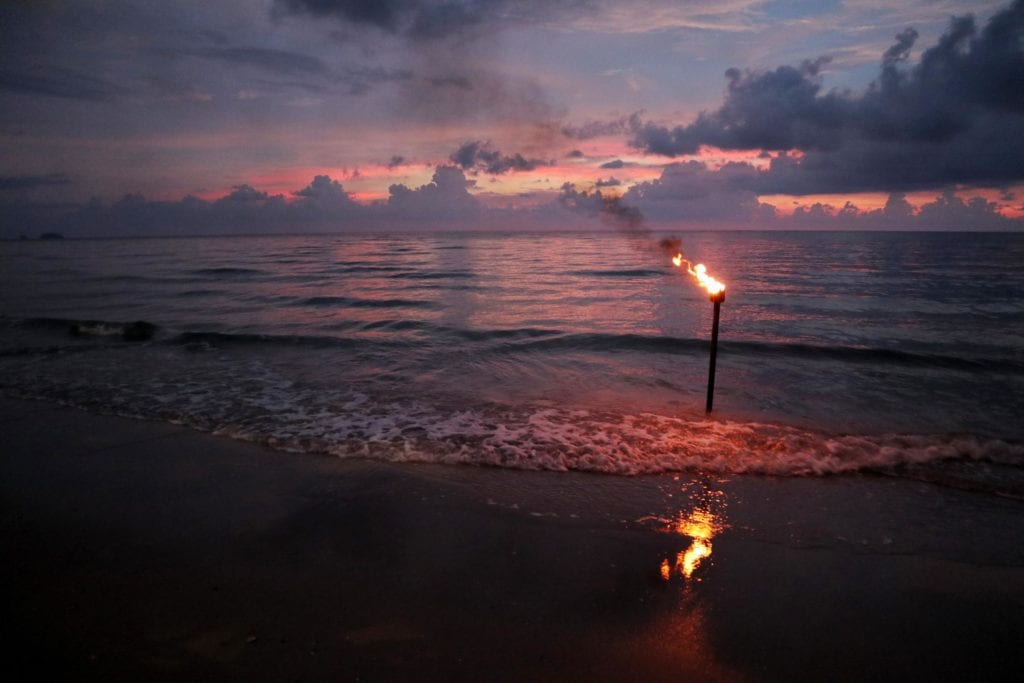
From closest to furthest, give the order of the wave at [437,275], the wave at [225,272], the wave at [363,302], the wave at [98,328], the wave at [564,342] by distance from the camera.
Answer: the wave at [564,342], the wave at [98,328], the wave at [363,302], the wave at [437,275], the wave at [225,272]

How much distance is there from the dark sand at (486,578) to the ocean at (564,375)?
1.17 m

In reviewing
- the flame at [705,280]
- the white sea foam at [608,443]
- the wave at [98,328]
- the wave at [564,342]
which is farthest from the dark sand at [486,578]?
the wave at [98,328]

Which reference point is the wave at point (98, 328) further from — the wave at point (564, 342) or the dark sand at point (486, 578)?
Result: the dark sand at point (486, 578)

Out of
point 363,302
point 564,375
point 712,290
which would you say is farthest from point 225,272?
point 712,290

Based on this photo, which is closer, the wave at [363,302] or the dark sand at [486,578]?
the dark sand at [486,578]

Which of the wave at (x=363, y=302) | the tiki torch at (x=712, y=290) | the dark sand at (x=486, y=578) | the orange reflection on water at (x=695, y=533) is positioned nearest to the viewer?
the dark sand at (x=486, y=578)

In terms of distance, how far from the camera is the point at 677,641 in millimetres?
3729

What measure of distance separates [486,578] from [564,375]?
861cm

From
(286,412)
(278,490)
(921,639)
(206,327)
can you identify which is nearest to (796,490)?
(921,639)

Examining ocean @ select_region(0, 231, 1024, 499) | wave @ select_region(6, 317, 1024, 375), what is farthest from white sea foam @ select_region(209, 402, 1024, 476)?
wave @ select_region(6, 317, 1024, 375)

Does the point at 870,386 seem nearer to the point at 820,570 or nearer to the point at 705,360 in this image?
the point at 705,360

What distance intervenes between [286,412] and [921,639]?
9620 millimetres

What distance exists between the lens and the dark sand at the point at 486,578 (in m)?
3.53

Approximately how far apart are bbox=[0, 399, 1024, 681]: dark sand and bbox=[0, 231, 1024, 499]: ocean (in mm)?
1170
